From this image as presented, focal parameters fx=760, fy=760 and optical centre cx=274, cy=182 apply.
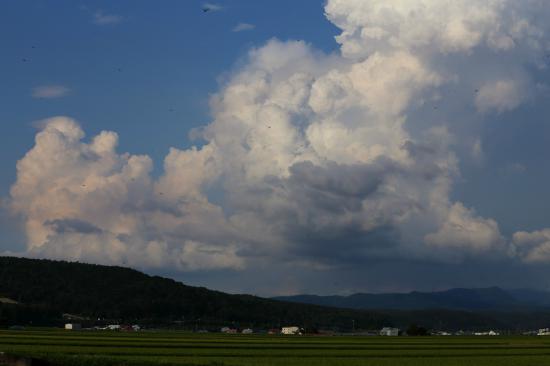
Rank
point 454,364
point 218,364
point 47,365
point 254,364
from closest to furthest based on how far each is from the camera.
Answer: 1. point 47,365
2. point 218,364
3. point 254,364
4. point 454,364

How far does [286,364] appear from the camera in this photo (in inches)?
2410

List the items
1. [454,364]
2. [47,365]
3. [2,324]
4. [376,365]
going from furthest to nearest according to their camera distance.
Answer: [2,324] < [454,364] < [376,365] < [47,365]

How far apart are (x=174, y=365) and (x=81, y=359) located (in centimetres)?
673

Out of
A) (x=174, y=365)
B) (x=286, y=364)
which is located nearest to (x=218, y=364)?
(x=174, y=365)

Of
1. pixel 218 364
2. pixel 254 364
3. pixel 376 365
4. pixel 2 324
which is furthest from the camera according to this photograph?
pixel 2 324

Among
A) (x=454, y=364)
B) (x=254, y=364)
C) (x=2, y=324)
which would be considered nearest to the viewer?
(x=254, y=364)

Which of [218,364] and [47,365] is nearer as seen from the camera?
[47,365]

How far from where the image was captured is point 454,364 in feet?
221

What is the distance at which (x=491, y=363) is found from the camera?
6950cm

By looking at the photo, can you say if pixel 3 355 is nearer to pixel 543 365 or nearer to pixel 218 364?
pixel 218 364

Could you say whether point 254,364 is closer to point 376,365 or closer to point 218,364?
point 218,364

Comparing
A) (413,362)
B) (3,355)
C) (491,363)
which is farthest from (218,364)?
(491,363)

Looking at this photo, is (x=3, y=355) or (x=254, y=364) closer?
(x=3, y=355)

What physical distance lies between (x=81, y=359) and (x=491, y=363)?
3776cm
